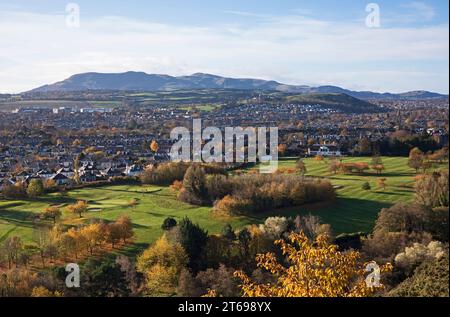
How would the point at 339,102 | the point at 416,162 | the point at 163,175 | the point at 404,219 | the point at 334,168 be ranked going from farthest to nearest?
the point at 339,102, the point at 334,168, the point at 416,162, the point at 163,175, the point at 404,219

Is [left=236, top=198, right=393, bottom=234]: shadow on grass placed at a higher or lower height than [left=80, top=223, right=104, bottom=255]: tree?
lower

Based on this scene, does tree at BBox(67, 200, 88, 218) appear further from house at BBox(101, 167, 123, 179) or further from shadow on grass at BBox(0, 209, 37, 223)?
house at BBox(101, 167, 123, 179)

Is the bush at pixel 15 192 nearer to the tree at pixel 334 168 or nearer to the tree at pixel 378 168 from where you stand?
the tree at pixel 334 168

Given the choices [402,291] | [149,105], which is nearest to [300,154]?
[402,291]

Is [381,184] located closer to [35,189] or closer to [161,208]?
[161,208]

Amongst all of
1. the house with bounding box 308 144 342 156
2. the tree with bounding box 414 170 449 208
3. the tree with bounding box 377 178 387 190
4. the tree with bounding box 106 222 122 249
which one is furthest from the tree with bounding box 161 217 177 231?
the house with bounding box 308 144 342 156

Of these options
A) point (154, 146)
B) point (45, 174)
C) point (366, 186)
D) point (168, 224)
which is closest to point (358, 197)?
point (366, 186)

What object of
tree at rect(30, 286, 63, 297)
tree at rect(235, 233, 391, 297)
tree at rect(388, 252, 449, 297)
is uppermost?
tree at rect(235, 233, 391, 297)
